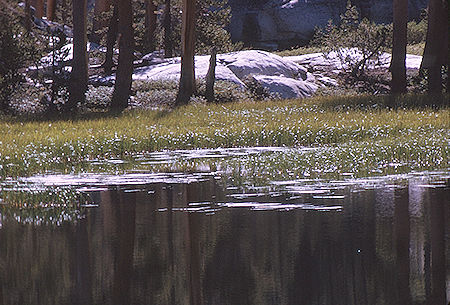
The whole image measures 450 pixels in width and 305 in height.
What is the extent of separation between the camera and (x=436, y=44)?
32344 millimetres

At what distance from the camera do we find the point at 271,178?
539 inches

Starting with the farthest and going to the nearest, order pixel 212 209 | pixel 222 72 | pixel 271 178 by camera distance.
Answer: pixel 222 72, pixel 271 178, pixel 212 209

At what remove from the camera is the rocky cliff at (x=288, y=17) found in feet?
191

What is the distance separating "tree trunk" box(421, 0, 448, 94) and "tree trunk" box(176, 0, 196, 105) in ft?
30.2

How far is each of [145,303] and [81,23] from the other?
90.8 ft

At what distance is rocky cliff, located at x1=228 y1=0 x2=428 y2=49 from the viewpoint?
58.2 m

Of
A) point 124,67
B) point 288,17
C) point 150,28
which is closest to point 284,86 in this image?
point 124,67

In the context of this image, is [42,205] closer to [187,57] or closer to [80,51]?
[187,57]

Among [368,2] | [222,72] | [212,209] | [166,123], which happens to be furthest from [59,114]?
[368,2]

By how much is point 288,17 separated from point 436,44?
26640 millimetres

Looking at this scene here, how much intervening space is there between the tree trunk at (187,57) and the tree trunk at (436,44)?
363 inches

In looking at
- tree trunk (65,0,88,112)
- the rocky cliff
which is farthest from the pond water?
the rocky cliff

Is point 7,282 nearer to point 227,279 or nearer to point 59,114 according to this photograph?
point 227,279

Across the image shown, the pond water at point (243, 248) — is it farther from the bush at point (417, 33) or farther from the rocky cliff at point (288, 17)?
the rocky cliff at point (288, 17)
